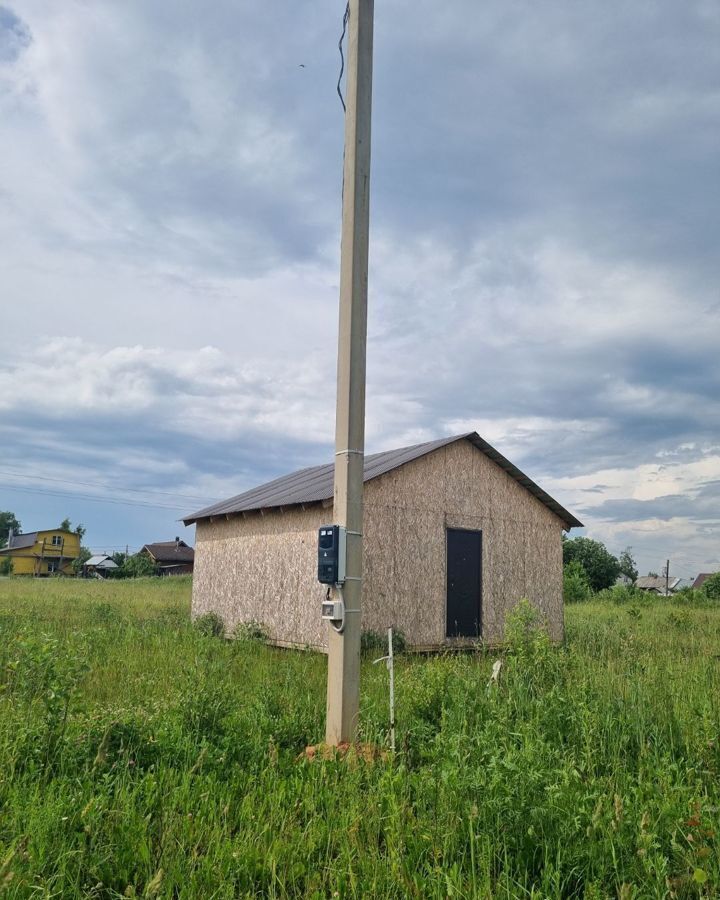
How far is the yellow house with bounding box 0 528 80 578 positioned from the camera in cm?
7375

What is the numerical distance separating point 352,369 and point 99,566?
7516 cm

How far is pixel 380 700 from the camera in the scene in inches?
276

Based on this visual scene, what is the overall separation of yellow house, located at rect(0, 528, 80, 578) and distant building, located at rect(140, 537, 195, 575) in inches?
352

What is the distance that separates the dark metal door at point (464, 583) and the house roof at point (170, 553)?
2482 inches

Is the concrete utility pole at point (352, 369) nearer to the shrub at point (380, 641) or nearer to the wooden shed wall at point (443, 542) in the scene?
the shrub at point (380, 641)

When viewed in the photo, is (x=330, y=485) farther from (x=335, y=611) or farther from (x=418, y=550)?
(x=335, y=611)

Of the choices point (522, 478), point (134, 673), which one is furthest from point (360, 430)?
point (522, 478)

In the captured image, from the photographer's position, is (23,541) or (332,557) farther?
(23,541)

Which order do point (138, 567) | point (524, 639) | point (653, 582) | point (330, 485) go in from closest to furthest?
point (524, 639) → point (330, 485) → point (138, 567) → point (653, 582)

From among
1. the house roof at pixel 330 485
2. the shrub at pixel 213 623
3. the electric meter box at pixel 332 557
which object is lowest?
the shrub at pixel 213 623

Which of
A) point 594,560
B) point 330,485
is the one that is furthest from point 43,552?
point 330,485

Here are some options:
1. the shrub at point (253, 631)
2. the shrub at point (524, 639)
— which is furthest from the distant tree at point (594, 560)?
the shrub at point (524, 639)

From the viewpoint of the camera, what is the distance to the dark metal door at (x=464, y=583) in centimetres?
1406

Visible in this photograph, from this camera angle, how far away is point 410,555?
13.5 m
